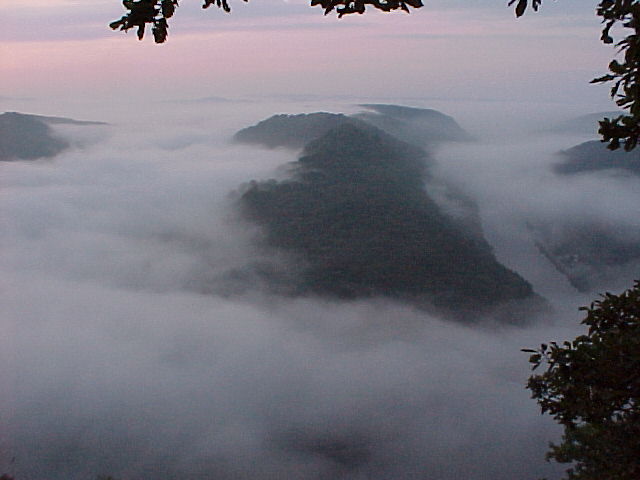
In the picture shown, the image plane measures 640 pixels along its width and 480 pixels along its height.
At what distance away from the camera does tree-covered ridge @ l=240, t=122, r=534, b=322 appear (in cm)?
10462

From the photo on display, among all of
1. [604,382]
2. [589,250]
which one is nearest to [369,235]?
[589,250]

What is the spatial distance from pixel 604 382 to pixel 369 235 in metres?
111

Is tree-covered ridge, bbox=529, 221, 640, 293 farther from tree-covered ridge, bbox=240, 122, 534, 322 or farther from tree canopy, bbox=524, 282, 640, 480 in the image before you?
tree canopy, bbox=524, 282, 640, 480

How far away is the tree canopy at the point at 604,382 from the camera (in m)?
6.01

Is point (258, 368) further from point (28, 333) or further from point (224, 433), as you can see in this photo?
point (28, 333)

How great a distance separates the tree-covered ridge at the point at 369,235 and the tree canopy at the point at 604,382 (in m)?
97.0

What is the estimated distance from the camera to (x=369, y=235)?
383ft

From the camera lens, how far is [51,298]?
138500 mm

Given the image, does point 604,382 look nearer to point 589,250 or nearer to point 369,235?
point 369,235


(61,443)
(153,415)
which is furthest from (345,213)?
(61,443)

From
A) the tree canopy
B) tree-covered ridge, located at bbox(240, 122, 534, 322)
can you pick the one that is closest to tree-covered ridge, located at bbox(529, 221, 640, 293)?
tree-covered ridge, located at bbox(240, 122, 534, 322)

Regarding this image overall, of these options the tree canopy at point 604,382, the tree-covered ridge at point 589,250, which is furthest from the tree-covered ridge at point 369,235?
the tree canopy at point 604,382

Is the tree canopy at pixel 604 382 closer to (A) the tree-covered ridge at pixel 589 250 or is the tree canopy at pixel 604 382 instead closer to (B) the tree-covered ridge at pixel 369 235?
(B) the tree-covered ridge at pixel 369 235

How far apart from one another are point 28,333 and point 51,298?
14635 mm
